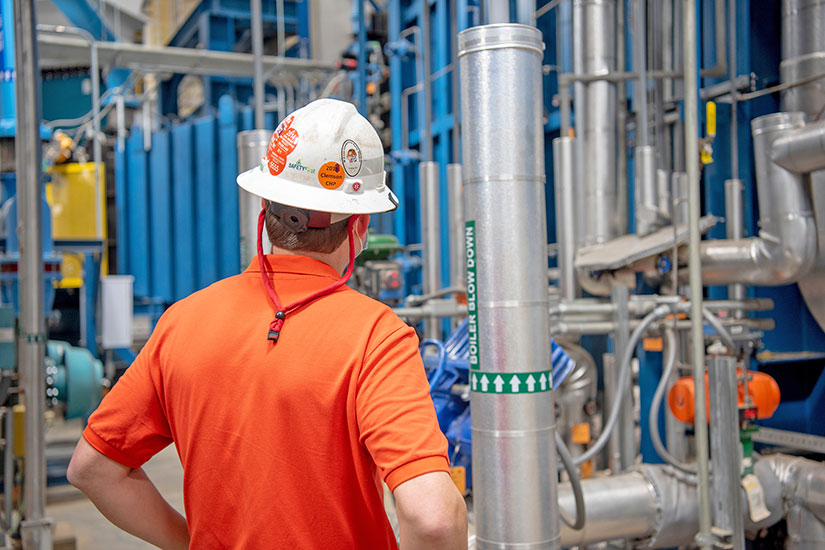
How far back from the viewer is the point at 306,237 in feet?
4.33

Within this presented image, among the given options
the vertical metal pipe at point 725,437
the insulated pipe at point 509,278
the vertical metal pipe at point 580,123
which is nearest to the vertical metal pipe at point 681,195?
the vertical metal pipe at point 580,123

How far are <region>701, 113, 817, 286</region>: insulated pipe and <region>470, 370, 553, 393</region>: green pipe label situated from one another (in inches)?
68.2

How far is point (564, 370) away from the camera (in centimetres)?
290

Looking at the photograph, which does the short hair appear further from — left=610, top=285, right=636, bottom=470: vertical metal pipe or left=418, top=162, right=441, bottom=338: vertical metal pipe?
left=418, top=162, right=441, bottom=338: vertical metal pipe

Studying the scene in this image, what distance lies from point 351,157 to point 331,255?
0.57 ft

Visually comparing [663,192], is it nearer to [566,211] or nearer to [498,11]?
[566,211]

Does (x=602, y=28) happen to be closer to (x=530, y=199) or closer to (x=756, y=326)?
(x=756, y=326)

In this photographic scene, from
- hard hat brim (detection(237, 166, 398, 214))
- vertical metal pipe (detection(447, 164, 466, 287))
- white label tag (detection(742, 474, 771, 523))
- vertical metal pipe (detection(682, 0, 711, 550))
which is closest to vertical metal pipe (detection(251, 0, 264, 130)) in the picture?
vertical metal pipe (detection(682, 0, 711, 550))

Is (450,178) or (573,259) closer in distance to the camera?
(573,259)

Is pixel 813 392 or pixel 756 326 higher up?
pixel 756 326

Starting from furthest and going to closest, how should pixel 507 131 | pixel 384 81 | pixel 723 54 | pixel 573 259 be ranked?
1. pixel 384 81
2. pixel 573 259
3. pixel 723 54
4. pixel 507 131

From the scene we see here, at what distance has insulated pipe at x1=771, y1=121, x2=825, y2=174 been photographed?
9.87ft

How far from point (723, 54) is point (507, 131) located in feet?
7.67

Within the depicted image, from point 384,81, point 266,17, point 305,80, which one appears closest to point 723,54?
point 384,81
